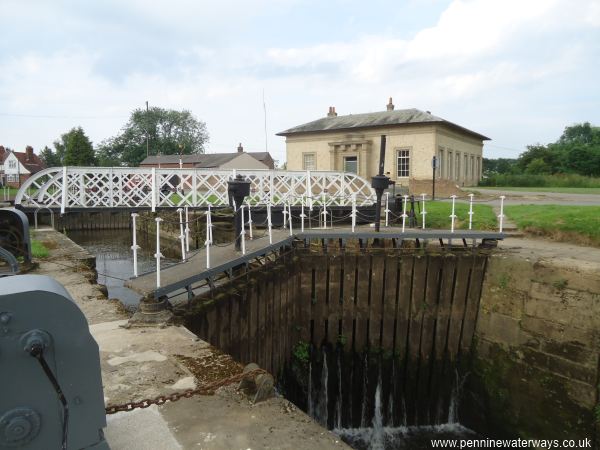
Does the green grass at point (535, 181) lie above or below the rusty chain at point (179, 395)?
above

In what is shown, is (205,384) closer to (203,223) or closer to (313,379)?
(313,379)

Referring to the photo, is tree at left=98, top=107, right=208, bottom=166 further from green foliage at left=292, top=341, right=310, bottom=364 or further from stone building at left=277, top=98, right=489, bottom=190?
green foliage at left=292, top=341, right=310, bottom=364

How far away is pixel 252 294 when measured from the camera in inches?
300

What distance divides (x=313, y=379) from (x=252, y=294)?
112 inches

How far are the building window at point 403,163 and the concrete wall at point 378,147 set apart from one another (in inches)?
9.4

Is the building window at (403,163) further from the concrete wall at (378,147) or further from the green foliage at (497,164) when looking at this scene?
the green foliage at (497,164)

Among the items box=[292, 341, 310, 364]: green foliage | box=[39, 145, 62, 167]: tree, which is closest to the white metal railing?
box=[292, 341, 310, 364]: green foliage

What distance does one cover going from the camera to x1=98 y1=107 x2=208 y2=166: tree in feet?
245

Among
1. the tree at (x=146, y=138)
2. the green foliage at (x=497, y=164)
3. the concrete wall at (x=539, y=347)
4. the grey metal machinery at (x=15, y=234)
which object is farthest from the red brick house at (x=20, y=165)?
the green foliage at (x=497, y=164)

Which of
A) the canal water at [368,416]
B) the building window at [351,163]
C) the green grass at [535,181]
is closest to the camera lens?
the canal water at [368,416]


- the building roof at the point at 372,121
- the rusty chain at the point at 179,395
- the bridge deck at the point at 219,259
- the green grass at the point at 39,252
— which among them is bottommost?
the rusty chain at the point at 179,395

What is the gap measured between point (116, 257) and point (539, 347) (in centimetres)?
1630

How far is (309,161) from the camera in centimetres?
3191

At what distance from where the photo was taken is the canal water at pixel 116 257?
12477mm
